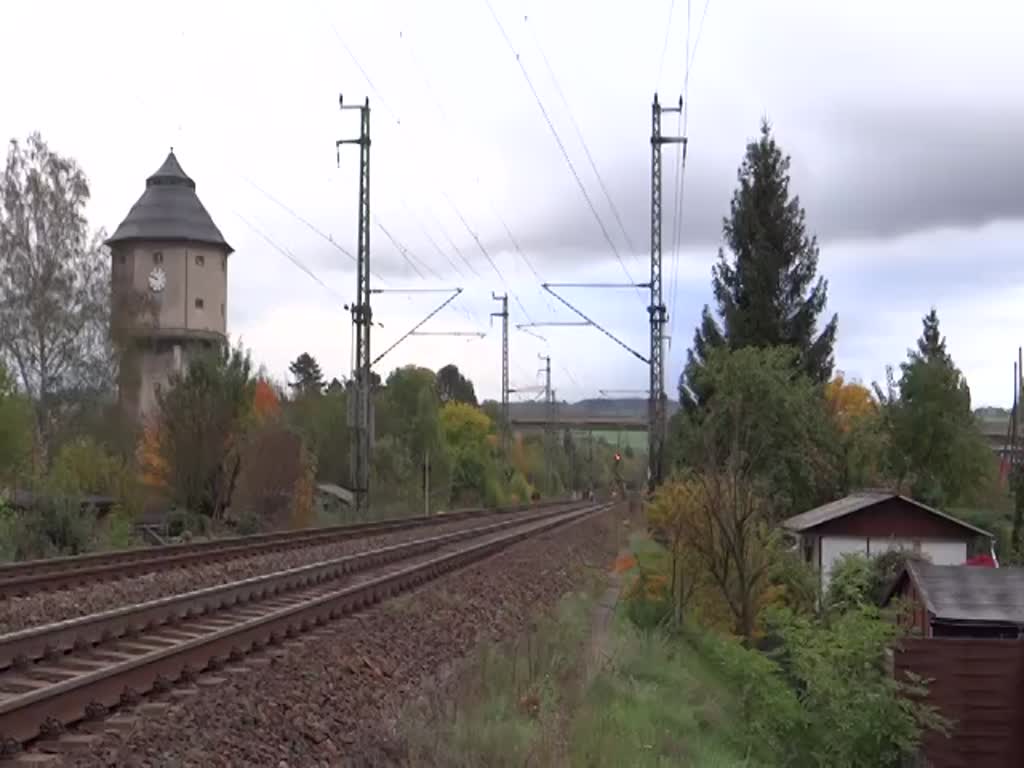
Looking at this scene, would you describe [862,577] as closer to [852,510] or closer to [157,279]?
[852,510]

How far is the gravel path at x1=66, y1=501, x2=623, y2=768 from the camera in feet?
34.1

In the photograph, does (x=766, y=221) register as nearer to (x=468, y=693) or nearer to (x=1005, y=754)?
(x=1005, y=754)

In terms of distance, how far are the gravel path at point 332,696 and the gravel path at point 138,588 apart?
2.97 metres

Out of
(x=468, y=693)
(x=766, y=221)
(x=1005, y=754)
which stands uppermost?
(x=766, y=221)

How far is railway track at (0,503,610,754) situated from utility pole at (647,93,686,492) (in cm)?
2494

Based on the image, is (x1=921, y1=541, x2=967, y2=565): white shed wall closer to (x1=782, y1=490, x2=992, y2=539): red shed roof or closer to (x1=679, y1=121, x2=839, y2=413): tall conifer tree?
(x1=782, y1=490, x2=992, y2=539): red shed roof

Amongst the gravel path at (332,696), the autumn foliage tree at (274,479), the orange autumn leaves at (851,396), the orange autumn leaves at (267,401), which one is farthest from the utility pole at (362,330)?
the orange autumn leaves at (851,396)

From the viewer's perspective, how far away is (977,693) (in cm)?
2458

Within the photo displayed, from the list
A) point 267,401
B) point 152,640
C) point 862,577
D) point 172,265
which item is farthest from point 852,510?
point 172,265

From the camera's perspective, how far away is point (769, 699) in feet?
71.7

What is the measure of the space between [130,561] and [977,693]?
48.2 feet

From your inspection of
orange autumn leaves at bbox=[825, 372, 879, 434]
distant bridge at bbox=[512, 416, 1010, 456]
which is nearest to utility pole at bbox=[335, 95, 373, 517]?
orange autumn leaves at bbox=[825, 372, 879, 434]

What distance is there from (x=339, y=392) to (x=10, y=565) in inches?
2460

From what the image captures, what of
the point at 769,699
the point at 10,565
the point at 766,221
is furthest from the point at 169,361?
the point at 769,699
